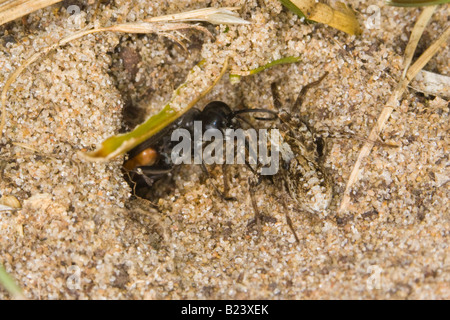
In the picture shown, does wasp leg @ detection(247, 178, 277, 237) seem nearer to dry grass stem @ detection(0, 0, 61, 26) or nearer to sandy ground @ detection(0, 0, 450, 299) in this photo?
sandy ground @ detection(0, 0, 450, 299)

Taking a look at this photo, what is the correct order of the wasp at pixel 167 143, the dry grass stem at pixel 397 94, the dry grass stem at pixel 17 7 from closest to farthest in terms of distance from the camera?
the dry grass stem at pixel 17 7
the dry grass stem at pixel 397 94
the wasp at pixel 167 143

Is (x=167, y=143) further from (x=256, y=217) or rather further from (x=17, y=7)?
(x=17, y=7)

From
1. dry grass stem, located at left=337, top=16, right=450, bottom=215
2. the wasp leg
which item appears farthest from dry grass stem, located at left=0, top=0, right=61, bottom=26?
dry grass stem, located at left=337, top=16, right=450, bottom=215

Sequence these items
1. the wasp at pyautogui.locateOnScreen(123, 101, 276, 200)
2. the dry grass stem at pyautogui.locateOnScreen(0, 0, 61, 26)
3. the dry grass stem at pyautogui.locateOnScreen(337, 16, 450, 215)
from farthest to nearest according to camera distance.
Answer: the wasp at pyautogui.locateOnScreen(123, 101, 276, 200)
the dry grass stem at pyautogui.locateOnScreen(337, 16, 450, 215)
the dry grass stem at pyautogui.locateOnScreen(0, 0, 61, 26)

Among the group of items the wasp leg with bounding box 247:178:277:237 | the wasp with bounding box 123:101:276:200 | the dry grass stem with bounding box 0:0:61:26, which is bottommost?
the wasp leg with bounding box 247:178:277:237

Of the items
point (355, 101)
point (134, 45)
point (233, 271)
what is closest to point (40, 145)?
point (134, 45)

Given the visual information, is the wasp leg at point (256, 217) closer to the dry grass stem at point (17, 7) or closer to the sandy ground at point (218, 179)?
the sandy ground at point (218, 179)

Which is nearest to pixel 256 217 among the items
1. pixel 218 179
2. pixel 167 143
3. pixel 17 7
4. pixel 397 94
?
pixel 218 179

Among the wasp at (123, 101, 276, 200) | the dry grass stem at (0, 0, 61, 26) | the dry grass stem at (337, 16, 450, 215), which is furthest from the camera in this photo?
the wasp at (123, 101, 276, 200)

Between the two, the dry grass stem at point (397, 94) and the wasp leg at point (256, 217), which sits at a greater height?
the dry grass stem at point (397, 94)

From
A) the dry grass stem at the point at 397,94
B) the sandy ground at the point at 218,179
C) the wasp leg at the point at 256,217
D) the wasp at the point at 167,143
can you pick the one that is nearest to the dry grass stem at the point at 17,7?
the sandy ground at the point at 218,179
